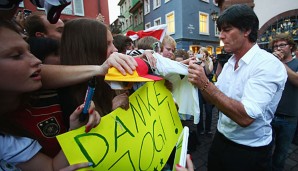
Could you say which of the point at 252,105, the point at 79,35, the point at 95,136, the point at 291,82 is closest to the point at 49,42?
the point at 79,35

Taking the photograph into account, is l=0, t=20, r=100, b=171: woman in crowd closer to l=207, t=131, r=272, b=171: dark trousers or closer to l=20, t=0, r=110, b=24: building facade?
l=207, t=131, r=272, b=171: dark trousers

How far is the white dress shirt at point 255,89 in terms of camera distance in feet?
4.40

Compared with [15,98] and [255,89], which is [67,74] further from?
[255,89]

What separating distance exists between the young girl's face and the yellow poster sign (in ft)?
0.97

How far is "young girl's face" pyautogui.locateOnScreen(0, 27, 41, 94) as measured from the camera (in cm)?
73

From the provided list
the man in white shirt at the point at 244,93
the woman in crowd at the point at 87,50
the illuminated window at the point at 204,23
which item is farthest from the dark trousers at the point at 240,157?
the illuminated window at the point at 204,23

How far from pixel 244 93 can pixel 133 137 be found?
3.12ft

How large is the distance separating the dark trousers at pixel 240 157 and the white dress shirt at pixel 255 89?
0.06 m

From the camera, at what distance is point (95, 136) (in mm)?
854

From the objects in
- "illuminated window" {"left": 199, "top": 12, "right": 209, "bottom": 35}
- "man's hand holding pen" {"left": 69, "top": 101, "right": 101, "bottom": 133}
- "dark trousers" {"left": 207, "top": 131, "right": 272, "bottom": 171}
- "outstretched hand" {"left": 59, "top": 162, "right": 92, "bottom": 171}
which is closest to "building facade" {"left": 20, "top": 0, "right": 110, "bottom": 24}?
"illuminated window" {"left": 199, "top": 12, "right": 209, "bottom": 35}

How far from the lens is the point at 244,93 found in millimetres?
1411

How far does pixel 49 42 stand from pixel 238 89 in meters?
1.53

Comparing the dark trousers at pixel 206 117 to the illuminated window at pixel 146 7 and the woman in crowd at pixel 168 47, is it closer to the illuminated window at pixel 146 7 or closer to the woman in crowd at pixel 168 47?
the woman in crowd at pixel 168 47

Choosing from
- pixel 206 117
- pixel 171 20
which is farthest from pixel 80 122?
pixel 171 20
